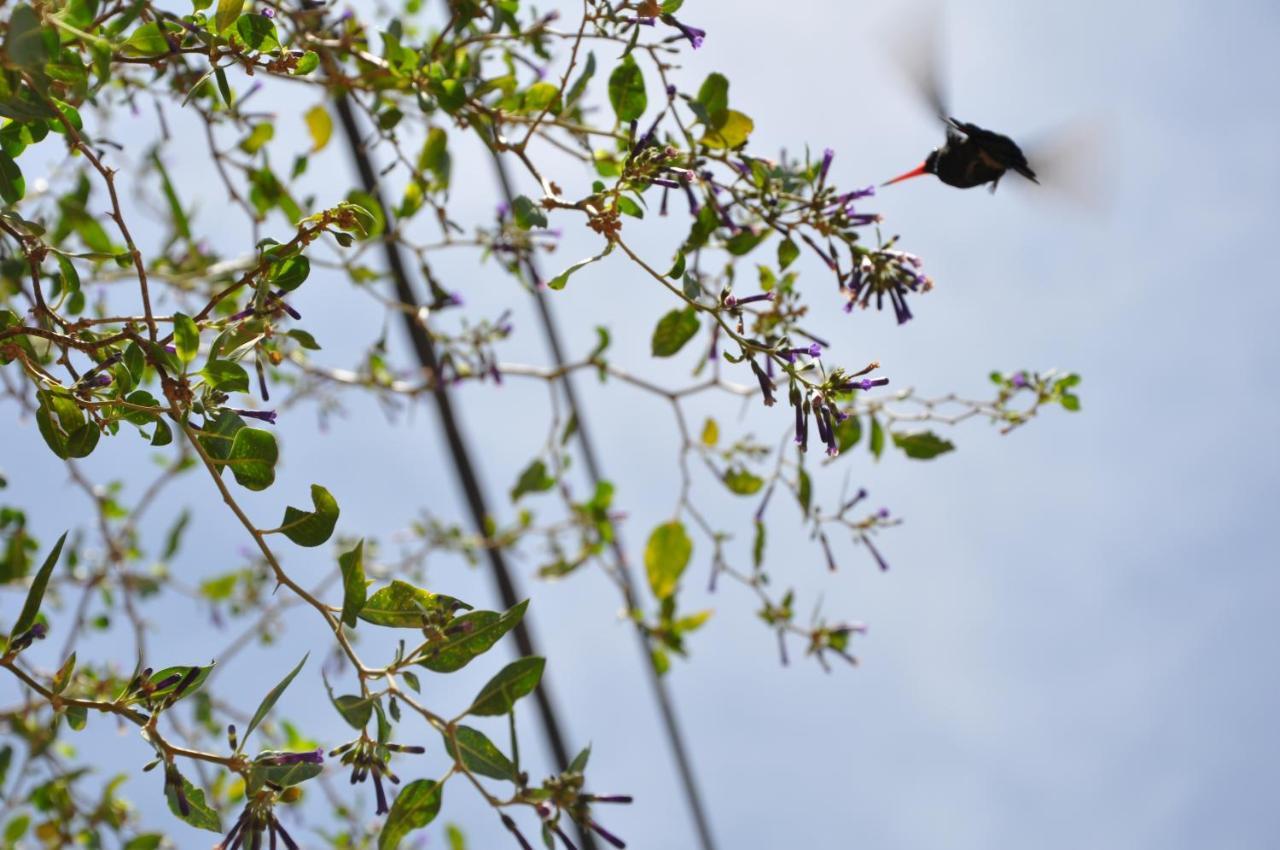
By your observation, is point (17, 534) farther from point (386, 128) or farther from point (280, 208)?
point (386, 128)

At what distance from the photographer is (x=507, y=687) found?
816 mm

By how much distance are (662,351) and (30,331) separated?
612mm

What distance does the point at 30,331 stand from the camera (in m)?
0.75

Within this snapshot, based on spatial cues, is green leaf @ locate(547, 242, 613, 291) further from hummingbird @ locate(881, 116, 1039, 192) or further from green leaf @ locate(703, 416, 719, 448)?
green leaf @ locate(703, 416, 719, 448)

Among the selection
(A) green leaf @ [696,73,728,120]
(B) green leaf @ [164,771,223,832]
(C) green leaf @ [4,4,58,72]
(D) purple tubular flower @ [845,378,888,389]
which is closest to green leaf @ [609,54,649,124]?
(A) green leaf @ [696,73,728,120]

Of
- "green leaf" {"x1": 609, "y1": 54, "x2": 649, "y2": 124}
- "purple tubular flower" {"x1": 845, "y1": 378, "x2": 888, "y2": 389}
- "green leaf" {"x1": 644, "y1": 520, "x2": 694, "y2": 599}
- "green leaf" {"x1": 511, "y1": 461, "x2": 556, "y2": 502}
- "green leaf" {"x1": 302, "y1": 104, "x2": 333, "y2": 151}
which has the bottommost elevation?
"purple tubular flower" {"x1": 845, "y1": 378, "x2": 888, "y2": 389}

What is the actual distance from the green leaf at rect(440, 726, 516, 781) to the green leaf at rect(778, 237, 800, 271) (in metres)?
0.52

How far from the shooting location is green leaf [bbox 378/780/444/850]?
792mm

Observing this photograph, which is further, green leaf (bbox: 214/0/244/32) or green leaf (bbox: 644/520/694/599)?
green leaf (bbox: 644/520/694/599)

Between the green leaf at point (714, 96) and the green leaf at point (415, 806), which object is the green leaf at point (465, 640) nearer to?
the green leaf at point (415, 806)

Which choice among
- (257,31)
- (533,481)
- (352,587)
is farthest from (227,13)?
(533,481)

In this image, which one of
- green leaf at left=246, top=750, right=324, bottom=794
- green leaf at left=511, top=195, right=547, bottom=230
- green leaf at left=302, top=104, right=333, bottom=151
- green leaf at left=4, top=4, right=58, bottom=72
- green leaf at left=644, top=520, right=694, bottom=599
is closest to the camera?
green leaf at left=4, top=4, right=58, bottom=72

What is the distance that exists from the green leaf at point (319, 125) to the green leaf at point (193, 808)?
108cm

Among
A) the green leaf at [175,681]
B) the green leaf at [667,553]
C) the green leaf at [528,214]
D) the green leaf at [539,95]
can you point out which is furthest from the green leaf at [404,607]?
the green leaf at [667,553]
